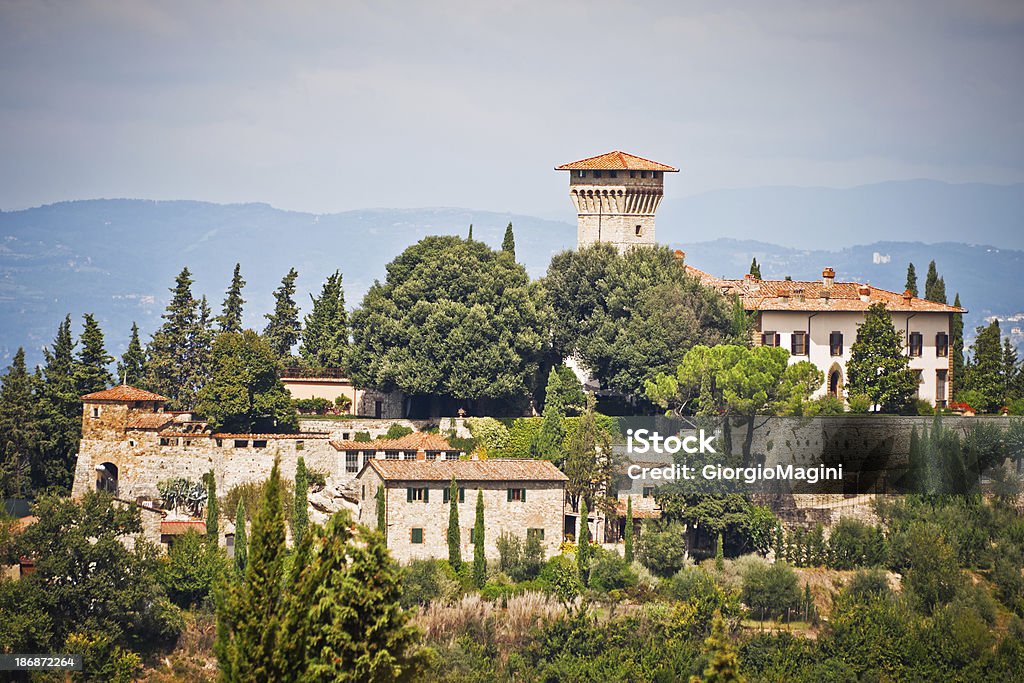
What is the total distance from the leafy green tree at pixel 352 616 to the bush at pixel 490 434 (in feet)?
73.2

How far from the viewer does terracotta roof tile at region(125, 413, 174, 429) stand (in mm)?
51500

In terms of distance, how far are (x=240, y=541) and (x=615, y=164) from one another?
22.1 meters

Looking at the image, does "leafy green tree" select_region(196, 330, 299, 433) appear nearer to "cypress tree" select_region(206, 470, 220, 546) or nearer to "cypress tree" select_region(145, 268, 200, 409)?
"cypress tree" select_region(206, 470, 220, 546)

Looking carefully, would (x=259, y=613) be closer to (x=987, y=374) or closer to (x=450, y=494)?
(x=450, y=494)

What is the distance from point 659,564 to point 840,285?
1794 cm

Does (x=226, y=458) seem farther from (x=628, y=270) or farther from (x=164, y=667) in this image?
(x=628, y=270)

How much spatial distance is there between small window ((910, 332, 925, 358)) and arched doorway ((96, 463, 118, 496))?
28497 mm

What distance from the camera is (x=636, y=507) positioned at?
50.7 m

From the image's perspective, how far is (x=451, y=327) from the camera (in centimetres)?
5475

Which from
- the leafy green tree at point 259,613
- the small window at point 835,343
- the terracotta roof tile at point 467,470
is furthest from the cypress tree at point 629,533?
the leafy green tree at point 259,613

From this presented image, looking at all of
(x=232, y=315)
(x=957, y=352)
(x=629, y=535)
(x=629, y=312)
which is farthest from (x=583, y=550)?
(x=957, y=352)

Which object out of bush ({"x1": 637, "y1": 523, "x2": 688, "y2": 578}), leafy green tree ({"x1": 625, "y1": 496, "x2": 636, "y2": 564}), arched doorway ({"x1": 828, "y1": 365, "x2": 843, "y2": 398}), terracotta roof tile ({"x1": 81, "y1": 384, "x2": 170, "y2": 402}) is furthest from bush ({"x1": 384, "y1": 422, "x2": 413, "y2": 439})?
arched doorway ({"x1": 828, "y1": 365, "x2": 843, "y2": 398})

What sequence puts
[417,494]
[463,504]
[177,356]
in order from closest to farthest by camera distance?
[417,494]
[463,504]
[177,356]

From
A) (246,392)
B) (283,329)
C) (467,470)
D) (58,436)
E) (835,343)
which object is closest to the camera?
(467,470)
